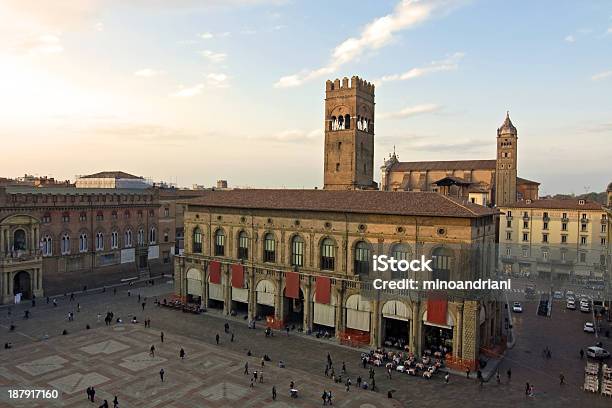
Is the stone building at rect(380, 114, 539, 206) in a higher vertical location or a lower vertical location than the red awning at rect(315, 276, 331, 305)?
higher

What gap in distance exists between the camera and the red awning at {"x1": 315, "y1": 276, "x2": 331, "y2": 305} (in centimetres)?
4431

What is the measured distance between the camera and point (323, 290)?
146ft

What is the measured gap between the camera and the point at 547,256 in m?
80.4

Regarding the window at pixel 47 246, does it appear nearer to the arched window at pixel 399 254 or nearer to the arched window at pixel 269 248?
the arched window at pixel 269 248

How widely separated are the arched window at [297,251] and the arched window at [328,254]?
8.26 feet

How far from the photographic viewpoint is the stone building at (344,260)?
38469 mm

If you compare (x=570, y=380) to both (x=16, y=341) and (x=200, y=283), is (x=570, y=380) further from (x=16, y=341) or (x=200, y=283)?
(x=16, y=341)

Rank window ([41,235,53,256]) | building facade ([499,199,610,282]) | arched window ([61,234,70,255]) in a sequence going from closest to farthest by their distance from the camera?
window ([41,235,53,256])
arched window ([61,234,70,255])
building facade ([499,199,610,282])

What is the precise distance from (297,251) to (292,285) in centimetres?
351

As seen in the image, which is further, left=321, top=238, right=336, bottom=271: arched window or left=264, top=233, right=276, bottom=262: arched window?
left=264, top=233, right=276, bottom=262: arched window

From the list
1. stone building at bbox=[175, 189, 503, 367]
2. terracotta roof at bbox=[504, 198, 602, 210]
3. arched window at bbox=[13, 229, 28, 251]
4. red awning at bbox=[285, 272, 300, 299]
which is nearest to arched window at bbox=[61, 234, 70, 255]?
arched window at bbox=[13, 229, 28, 251]

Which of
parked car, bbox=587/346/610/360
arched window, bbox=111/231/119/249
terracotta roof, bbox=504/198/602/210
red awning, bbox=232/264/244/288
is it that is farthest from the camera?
terracotta roof, bbox=504/198/602/210

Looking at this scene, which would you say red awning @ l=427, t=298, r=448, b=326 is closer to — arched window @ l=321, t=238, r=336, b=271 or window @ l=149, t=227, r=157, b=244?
arched window @ l=321, t=238, r=336, b=271

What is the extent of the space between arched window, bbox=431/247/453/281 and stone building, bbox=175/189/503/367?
0.28 ft
